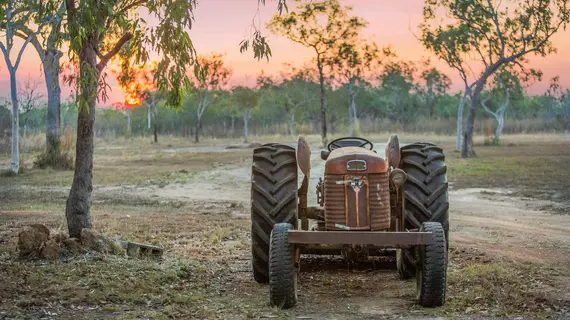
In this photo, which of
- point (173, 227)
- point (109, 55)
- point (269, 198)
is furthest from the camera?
point (173, 227)

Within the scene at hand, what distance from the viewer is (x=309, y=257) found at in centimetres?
972

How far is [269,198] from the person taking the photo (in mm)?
7914

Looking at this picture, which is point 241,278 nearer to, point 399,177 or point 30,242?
point 399,177

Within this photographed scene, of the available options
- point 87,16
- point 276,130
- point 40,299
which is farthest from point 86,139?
point 276,130

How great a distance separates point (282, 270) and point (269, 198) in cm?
126

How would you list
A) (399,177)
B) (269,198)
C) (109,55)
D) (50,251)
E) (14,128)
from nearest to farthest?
1. (399,177)
2. (269,198)
3. (50,251)
4. (109,55)
5. (14,128)

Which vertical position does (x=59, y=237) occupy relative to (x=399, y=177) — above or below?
below

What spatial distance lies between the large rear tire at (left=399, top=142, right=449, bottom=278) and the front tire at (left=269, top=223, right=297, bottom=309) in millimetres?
1633

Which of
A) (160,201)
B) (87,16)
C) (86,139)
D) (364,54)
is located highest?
(364,54)

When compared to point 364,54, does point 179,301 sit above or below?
below

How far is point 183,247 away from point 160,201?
300 inches

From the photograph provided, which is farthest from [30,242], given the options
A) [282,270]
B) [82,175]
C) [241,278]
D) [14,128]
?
[14,128]

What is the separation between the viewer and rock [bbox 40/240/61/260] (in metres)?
8.68

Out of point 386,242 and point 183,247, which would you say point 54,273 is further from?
point 386,242
